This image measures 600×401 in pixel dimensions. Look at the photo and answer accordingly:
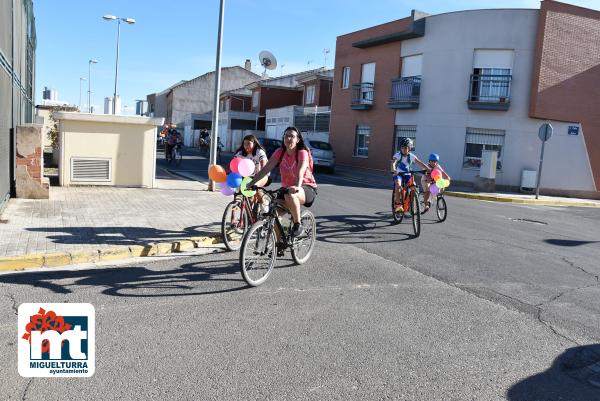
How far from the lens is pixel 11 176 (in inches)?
429

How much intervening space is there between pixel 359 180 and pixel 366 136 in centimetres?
630

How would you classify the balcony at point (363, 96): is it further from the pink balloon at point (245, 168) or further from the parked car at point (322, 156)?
the pink balloon at point (245, 168)

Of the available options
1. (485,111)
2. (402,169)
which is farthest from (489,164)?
(402,169)

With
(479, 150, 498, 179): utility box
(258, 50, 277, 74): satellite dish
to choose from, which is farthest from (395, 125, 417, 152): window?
(258, 50, 277, 74): satellite dish

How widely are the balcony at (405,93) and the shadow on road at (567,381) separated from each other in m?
22.7

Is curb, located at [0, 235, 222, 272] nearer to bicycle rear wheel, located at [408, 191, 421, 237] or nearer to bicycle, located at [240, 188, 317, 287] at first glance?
bicycle, located at [240, 188, 317, 287]

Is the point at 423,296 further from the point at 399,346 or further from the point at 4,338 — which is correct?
the point at 4,338

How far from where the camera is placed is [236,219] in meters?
7.99

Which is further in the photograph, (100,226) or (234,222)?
(100,226)

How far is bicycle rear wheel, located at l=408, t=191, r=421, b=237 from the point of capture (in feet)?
31.3

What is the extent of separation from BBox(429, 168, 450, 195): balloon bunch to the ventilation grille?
772 cm

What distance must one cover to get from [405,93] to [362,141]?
15.3 ft

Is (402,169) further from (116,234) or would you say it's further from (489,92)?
(489,92)

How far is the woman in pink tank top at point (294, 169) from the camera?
6376 millimetres
